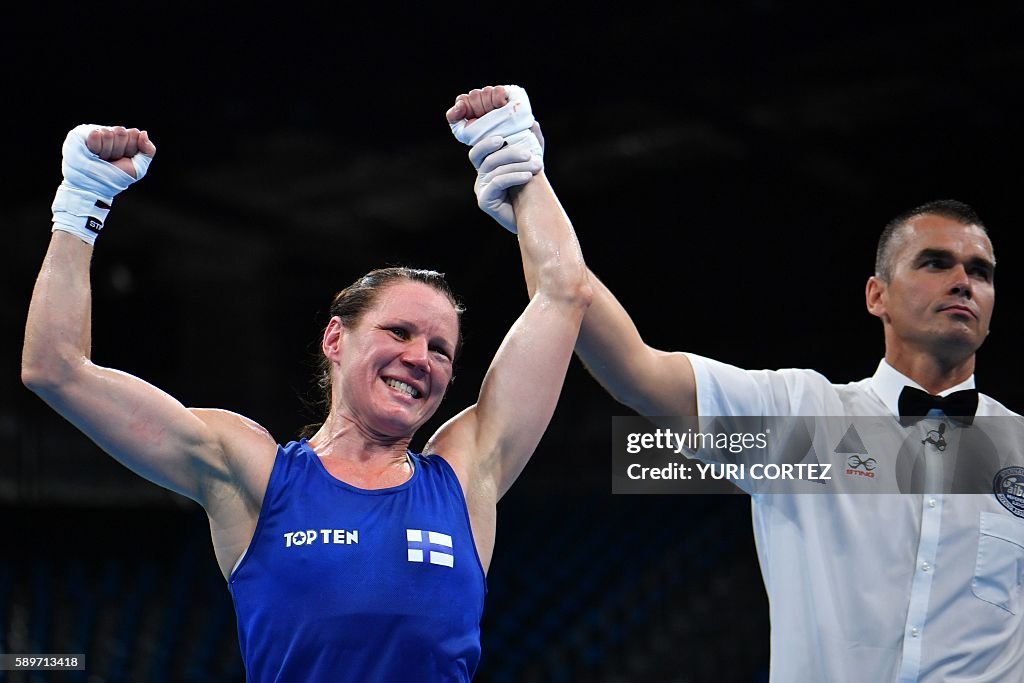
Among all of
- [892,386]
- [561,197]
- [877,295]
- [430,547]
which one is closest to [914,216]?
[877,295]

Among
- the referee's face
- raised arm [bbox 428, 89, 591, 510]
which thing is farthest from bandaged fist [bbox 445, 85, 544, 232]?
the referee's face

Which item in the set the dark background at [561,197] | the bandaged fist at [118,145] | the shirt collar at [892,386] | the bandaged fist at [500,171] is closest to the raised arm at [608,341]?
the bandaged fist at [500,171]

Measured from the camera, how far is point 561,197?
5.92m

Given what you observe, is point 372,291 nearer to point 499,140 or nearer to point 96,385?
point 499,140

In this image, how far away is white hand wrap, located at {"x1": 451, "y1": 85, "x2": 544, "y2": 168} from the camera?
7.48ft

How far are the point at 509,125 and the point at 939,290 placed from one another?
3.98 ft

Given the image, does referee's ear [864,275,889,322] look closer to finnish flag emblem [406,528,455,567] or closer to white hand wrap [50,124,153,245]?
finnish flag emblem [406,528,455,567]

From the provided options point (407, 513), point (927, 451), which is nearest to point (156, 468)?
point (407, 513)

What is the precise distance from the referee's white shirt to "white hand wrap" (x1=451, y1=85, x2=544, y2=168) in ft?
2.40

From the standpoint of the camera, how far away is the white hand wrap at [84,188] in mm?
1919

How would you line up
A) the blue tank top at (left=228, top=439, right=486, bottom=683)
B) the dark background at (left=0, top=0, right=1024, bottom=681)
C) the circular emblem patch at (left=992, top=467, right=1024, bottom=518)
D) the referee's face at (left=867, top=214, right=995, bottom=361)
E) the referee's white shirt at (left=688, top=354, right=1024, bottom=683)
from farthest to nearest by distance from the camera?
the dark background at (left=0, top=0, right=1024, bottom=681)
the referee's face at (left=867, top=214, right=995, bottom=361)
the circular emblem patch at (left=992, top=467, right=1024, bottom=518)
the referee's white shirt at (left=688, top=354, right=1024, bottom=683)
the blue tank top at (left=228, top=439, right=486, bottom=683)

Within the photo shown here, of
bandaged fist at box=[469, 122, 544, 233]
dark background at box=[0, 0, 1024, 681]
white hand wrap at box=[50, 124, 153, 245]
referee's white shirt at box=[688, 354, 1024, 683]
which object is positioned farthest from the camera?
dark background at box=[0, 0, 1024, 681]

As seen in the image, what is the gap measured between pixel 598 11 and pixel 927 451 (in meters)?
3.41

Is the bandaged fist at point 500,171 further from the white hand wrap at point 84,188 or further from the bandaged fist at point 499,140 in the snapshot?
the white hand wrap at point 84,188
